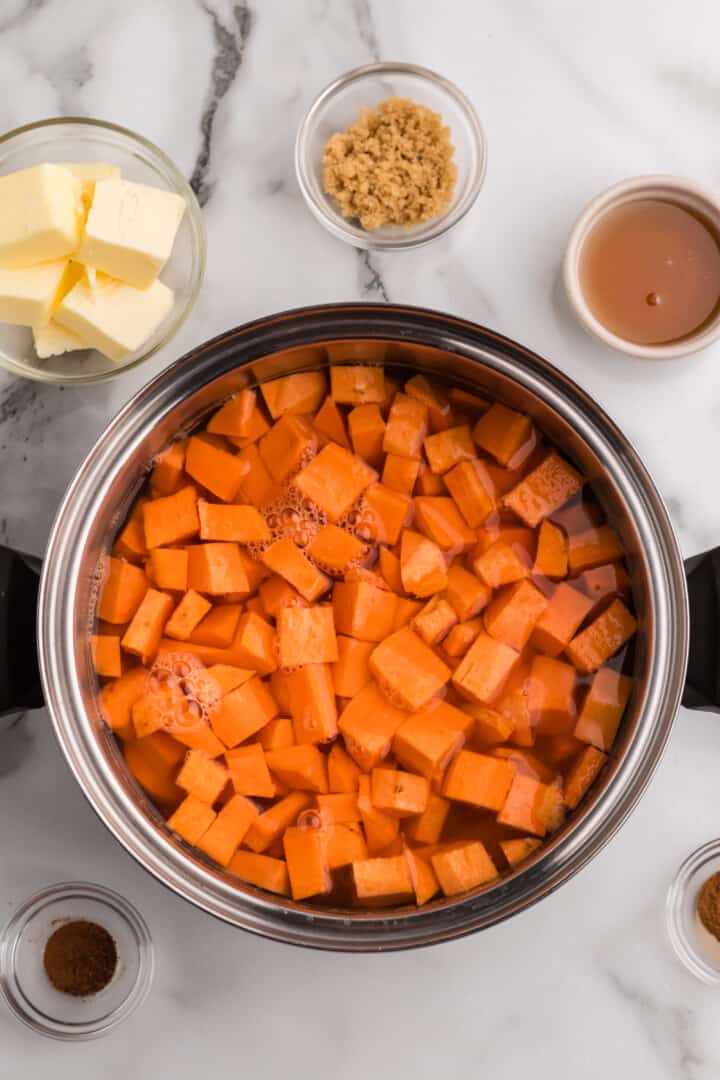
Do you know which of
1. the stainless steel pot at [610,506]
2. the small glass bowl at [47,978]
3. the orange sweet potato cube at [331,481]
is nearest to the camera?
the stainless steel pot at [610,506]

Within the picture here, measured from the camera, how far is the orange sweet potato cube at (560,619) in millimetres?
1335

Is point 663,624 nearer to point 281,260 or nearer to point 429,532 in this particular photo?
point 429,532

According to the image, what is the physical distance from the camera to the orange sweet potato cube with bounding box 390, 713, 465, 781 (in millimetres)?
1295

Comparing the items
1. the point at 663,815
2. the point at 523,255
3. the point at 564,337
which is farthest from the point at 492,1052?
the point at 523,255

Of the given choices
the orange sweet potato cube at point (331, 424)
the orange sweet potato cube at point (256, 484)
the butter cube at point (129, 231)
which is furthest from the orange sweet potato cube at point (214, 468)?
the butter cube at point (129, 231)

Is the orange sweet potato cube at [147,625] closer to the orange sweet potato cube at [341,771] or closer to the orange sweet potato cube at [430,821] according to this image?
the orange sweet potato cube at [341,771]

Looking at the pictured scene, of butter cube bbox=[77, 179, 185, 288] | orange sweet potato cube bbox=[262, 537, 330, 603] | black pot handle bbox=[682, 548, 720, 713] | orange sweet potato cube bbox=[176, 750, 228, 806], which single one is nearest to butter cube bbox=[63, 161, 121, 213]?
butter cube bbox=[77, 179, 185, 288]

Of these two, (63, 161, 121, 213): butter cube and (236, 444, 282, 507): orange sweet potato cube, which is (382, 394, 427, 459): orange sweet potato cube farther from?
(63, 161, 121, 213): butter cube

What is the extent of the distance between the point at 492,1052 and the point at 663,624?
0.70m

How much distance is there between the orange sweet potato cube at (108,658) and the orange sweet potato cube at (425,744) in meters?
0.36

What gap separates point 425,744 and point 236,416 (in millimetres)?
483

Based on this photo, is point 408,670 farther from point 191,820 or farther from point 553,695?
point 191,820

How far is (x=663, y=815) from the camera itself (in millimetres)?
1512

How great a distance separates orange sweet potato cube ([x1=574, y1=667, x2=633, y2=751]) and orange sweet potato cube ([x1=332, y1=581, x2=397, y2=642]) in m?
0.27
